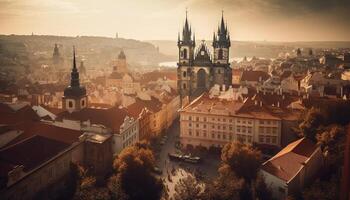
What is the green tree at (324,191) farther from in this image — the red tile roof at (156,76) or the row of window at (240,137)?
the red tile roof at (156,76)

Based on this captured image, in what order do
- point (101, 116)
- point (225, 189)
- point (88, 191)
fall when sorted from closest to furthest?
point (88, 191) < point (225, 189) < point (101, 116)

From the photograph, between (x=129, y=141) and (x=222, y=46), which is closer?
(x=129, y=141)

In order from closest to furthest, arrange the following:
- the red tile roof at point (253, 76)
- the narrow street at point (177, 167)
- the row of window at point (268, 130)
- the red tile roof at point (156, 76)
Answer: the narrow street at point (177, 167) < the row of window at point (268, 130) < the red tile roof at point (253, 76) < the red tile roof at point (156, 76)

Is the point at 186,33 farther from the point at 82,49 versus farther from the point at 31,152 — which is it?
the point at 82,49

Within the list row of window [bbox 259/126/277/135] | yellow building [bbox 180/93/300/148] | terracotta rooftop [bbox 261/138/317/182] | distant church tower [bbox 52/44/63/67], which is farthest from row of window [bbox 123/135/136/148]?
distant church tower [bbox 52/44/63/67]

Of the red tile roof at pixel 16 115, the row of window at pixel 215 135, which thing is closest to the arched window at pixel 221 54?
the row of window at pixel 215 135

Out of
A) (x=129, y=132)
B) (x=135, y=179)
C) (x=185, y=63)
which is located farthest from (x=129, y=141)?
(x=185, y=63)
